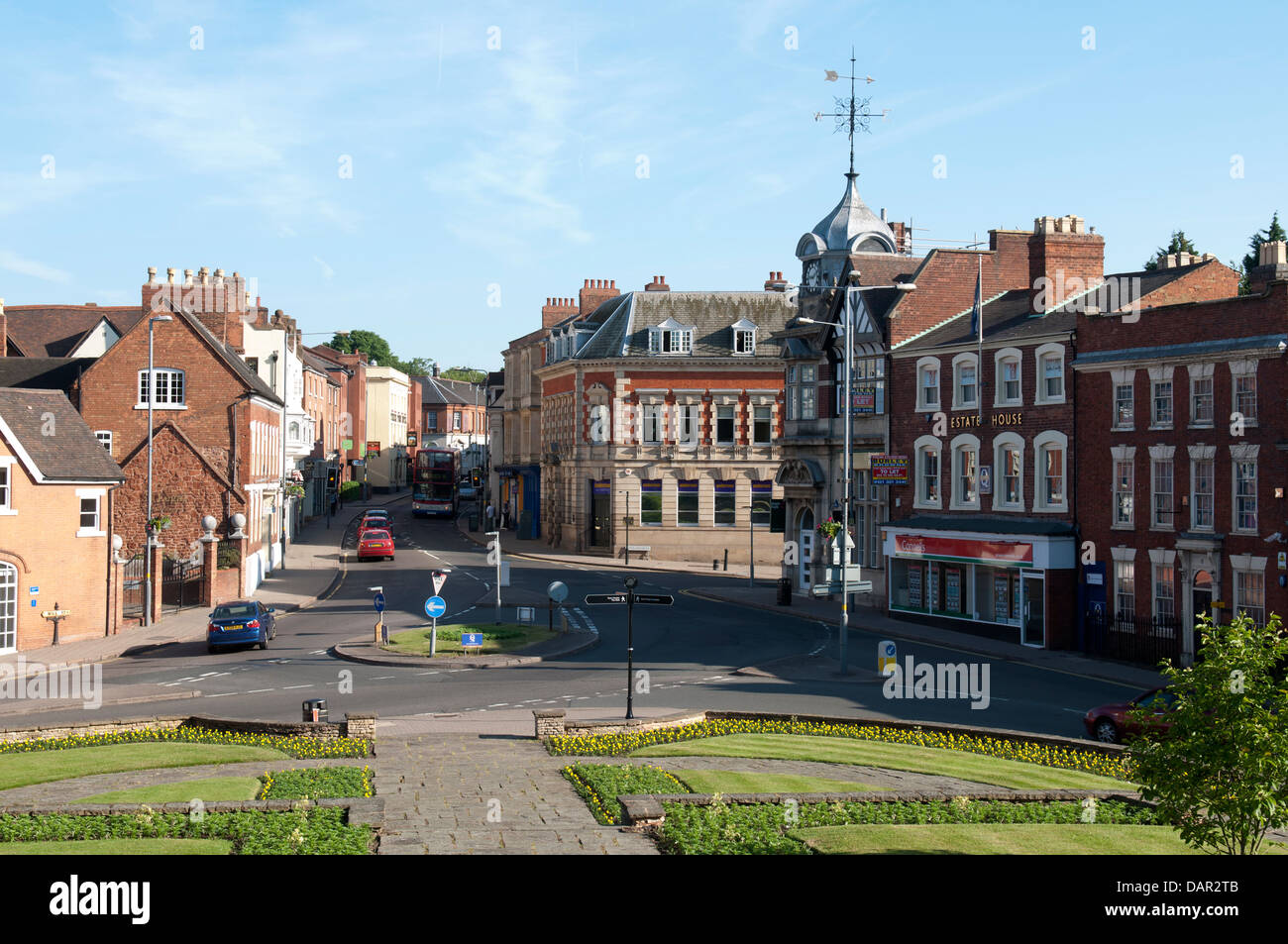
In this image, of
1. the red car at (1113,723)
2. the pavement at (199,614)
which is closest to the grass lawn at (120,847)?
the red car at (1113,723)

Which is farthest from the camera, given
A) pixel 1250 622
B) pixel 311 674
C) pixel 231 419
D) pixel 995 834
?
pixel 231 419

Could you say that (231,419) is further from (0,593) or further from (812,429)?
(812,429)

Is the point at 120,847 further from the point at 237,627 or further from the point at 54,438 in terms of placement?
the point at 54,438

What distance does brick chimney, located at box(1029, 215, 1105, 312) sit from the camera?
42031mm

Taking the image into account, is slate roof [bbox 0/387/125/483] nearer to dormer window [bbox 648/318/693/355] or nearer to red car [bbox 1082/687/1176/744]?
red car [bbox 1082/687/1176/744]

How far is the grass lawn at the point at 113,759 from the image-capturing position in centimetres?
2028

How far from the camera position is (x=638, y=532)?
228 feet

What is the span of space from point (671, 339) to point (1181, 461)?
39300 millimetres

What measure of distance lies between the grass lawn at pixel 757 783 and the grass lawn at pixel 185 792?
21.8ft

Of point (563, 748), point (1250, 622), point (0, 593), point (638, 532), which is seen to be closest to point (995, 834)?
point (1250, 622)

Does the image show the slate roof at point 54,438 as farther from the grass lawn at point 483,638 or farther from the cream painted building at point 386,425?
the cream painted building at point 386,425

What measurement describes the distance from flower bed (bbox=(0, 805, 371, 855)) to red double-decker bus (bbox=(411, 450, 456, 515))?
8440 cm

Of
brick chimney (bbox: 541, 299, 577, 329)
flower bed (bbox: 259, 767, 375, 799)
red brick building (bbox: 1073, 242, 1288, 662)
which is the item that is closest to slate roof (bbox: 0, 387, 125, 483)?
flower bed (bbox: 259, 767, 375, 799)

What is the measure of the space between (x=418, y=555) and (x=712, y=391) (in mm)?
18797
